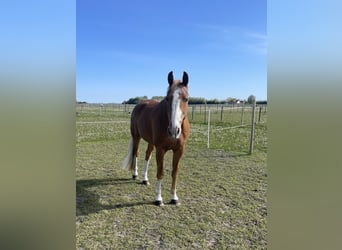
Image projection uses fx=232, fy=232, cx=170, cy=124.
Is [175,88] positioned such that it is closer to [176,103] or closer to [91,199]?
[176,103]

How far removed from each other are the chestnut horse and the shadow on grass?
289 mm

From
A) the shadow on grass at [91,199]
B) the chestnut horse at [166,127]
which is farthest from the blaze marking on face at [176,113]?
the shadow on grass at [91,199]

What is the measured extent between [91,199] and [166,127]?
1.31 meters

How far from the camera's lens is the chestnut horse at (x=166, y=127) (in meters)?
2.24

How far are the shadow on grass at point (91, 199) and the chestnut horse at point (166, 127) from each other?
289mm

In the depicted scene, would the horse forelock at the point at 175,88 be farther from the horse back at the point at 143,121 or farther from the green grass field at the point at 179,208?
the green grass field at the point at 179,208

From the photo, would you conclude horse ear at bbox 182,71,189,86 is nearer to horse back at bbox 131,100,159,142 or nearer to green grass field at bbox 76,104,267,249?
horse back at bbox 131,100,159,142

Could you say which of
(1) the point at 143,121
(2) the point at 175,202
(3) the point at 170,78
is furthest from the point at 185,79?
(2) the point at 175,202

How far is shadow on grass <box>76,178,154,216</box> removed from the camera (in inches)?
103

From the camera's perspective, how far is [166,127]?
8.88ft

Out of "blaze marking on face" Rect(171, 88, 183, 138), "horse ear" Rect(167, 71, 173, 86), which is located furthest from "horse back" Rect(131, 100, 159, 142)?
"blaze marking on face" Rect(171, 88, 183, 138)
